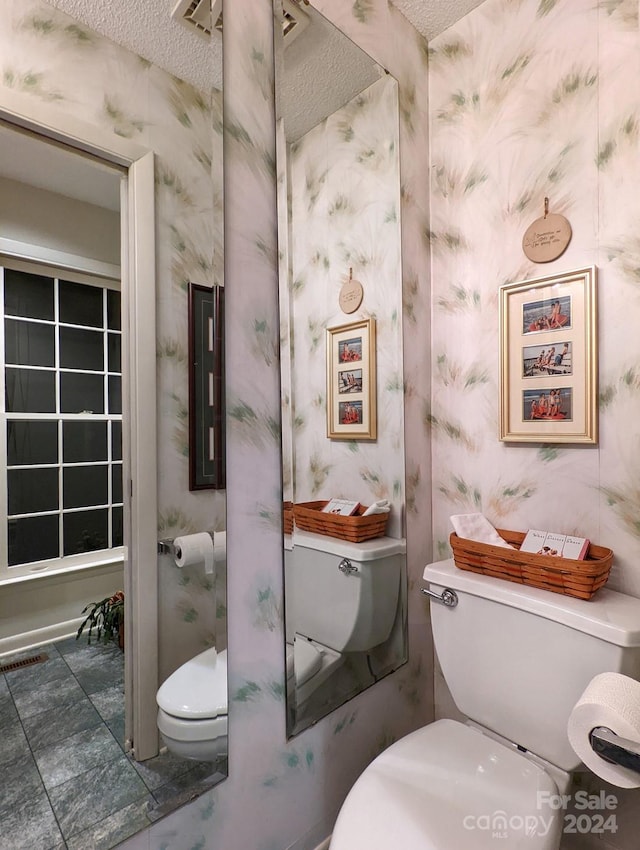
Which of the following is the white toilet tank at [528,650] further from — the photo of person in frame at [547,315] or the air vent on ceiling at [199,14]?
the air vent on ceiling at [199,14]

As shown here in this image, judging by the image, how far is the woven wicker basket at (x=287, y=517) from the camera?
3.62ft


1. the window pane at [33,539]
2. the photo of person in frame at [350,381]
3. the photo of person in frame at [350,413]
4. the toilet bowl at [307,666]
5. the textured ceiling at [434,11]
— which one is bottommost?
the toilet bowl at [307,666]

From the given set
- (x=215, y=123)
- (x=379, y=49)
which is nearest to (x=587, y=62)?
(x=379, y=49)

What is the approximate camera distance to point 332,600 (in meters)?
1.22

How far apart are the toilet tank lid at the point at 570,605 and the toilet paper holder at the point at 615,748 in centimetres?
20

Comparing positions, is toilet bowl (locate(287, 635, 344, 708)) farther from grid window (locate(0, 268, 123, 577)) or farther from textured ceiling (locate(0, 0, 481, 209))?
textured ceiling (locate(0, 0, 481, 209))

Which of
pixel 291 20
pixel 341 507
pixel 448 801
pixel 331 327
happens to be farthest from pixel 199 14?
pixel 448 801

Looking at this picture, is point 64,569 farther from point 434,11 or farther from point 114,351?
point 434,11

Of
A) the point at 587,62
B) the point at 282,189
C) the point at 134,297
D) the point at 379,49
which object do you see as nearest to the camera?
the point at 134,297

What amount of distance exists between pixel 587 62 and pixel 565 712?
61.1 inches

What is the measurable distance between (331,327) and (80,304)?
623mm

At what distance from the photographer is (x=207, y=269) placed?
3.18 feet

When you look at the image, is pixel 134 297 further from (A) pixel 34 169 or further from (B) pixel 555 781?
(B) pixel 555 781

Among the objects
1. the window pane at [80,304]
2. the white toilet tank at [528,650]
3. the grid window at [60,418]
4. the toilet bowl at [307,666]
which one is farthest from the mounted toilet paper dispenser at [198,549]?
the white toilet tank at [528,650]
